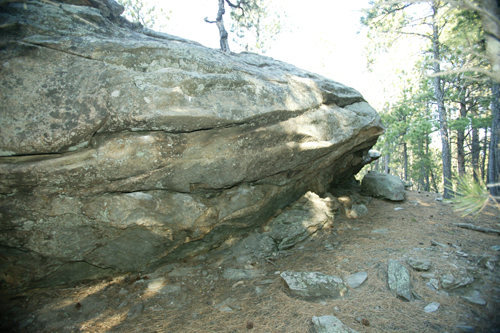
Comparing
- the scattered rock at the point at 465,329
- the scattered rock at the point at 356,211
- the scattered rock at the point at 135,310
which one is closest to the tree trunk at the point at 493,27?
the scattered rock at the point at 465,329

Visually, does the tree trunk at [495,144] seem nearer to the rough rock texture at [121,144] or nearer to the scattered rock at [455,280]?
the scattered rock at [455,280]

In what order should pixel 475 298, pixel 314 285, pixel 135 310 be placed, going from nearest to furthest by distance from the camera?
pixel 475 298 < pixel 135 310 < pixel 314 285

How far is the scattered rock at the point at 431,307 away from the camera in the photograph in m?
3.85

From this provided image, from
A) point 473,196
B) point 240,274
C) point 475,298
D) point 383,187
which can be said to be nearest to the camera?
point 473,196

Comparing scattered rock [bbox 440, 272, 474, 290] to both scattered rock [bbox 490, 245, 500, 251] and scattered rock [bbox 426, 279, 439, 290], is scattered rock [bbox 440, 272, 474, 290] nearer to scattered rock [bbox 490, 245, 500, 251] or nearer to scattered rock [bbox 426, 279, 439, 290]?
scattered rock [bbox 426, 279, 439, 290]

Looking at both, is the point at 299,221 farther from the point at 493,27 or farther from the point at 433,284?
the point at 493,27

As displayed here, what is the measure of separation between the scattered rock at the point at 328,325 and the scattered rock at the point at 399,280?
138 centimetres

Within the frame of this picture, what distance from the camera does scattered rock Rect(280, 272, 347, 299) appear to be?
4.30m

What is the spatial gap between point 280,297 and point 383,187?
6.53 meters

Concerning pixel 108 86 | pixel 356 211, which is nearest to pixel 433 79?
pixel 356 211

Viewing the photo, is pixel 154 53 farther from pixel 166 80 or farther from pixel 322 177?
pixel 322 177

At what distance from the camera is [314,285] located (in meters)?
4.39

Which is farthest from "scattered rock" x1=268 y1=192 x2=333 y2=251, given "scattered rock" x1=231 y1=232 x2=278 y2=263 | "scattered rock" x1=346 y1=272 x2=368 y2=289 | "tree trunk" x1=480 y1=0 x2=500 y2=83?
"tree trunk" x1=480 y1=0 x2=500 y2=83

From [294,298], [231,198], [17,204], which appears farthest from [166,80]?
[294,298]
